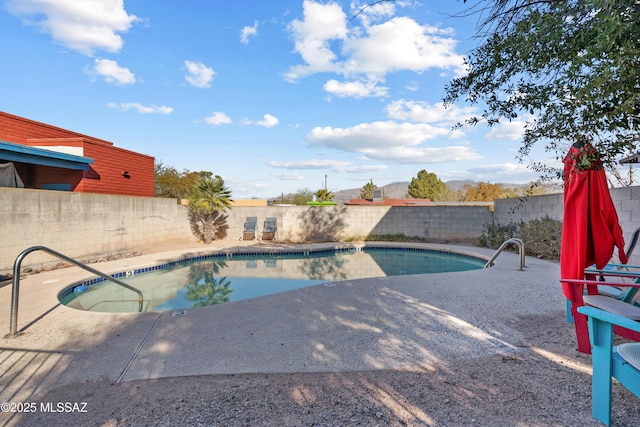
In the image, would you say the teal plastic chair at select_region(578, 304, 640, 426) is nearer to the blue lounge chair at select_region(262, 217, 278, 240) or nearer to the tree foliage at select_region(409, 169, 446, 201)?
the blue lounge chair at select_region(262, 217, 278, 240)

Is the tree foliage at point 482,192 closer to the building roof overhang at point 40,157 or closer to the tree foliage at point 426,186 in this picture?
the tree foliage at point 426,186

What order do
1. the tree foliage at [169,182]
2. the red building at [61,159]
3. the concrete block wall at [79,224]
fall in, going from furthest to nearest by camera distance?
the tree foliage at [169,182] → the red building at [61,159] → the concrete block wall at [79,224]

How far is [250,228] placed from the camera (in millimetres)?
12945

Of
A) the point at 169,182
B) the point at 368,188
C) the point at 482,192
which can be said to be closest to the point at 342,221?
the point at 169,182

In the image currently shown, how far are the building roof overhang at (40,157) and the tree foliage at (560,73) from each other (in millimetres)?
10216

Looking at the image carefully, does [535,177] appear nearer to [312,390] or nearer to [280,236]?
[312,390]

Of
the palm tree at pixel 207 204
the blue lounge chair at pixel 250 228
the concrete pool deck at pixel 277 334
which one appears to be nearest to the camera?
the concrete pool deck at pixel 277 334

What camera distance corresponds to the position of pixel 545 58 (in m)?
2.61

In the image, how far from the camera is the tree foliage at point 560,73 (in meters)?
1.91

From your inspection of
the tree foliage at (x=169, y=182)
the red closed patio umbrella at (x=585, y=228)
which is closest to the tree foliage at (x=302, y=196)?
the tree foliage at (x=169, y=182)

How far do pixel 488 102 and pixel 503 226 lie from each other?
8444 mm

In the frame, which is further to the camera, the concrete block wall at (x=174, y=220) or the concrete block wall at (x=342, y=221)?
the concrete block wall at (x=342, y=221)

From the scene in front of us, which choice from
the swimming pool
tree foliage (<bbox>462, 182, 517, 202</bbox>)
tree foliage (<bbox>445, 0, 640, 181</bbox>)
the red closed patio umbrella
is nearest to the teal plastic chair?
the red closed patio umbrella

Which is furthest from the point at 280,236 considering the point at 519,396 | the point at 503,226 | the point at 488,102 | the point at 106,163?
the point at 519,396
